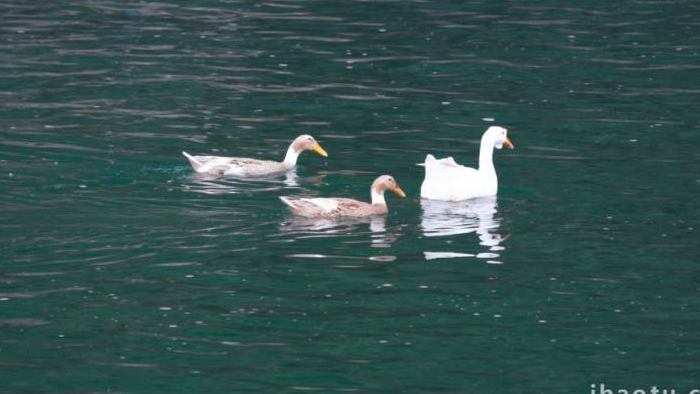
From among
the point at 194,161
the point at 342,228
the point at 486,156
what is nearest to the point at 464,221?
the point at 342,228

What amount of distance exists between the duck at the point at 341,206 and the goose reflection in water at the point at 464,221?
62 centimetres

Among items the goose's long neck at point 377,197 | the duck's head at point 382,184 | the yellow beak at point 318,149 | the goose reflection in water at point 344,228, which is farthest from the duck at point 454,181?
the yellow beak at point 318,149

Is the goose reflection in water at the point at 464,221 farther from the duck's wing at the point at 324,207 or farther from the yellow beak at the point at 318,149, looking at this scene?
the yellow beak at the point at 318,149

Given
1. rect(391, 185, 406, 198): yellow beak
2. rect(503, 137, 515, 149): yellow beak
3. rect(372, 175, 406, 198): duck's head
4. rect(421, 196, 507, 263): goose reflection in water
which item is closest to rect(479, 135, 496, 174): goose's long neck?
rect(503, 137, 515, 149): yellow beak

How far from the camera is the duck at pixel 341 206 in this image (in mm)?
18922

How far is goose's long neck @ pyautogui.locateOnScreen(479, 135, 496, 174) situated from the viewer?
21.0 meters

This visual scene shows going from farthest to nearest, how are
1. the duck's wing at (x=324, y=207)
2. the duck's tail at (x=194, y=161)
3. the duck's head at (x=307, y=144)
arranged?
the duck's head at (x=307, y=144) < the duck's tail at (x=194, y=161) < the duck's wing at (x=324, y=207)

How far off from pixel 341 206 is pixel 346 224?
0.80 ft

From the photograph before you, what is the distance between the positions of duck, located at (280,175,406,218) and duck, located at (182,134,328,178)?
228 cm

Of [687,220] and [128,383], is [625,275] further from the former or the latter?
[128,383]

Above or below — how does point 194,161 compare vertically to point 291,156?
above

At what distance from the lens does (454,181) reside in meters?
20.3

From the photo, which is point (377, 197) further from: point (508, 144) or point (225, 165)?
point (508, 144)

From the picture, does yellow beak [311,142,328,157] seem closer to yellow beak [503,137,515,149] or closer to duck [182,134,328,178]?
duck [182,134,328,178]
